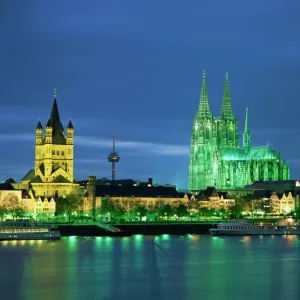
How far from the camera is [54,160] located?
522 feet

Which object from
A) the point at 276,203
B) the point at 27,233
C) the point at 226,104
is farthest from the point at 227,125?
the point at 27,233

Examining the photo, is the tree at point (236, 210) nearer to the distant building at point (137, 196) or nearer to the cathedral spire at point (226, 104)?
the distant building at point (137, 196)

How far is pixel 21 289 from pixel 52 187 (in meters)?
96.8

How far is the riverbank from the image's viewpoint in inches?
4609

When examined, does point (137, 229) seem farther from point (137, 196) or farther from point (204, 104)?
point (204, 104)

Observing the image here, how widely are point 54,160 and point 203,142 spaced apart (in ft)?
99.0

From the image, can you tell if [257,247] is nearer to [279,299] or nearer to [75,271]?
[75,271]

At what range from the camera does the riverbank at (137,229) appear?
117 m

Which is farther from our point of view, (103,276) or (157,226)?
(157,226)

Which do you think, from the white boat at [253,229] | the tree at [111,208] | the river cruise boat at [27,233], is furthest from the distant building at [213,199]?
the river cruise boat at [27,233]

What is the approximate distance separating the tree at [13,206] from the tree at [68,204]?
4.81m

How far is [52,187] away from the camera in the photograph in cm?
15550

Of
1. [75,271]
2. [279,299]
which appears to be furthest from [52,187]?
[279,299]

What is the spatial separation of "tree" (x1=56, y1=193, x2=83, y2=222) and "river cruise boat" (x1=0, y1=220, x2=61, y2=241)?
95.6 ft
